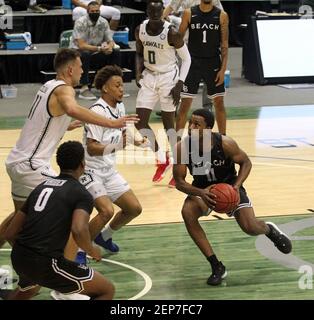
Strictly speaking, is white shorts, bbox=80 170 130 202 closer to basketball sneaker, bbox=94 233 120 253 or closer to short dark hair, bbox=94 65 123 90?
basketball sneaker, bbox=94 233 120 253

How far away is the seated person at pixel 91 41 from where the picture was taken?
17.0 meters

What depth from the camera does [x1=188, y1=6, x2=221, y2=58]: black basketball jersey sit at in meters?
13.0

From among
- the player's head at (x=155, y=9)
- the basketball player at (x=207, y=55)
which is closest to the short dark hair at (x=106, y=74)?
the player's head at (x=155, y=9)

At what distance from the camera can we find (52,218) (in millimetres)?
6574

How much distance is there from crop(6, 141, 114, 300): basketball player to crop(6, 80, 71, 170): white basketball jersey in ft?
3.60

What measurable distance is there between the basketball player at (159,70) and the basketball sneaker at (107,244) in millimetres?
2731

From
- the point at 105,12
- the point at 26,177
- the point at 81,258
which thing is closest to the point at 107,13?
the point at 105,12

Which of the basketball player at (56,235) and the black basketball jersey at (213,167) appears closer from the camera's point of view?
the basketball player at (56,235)

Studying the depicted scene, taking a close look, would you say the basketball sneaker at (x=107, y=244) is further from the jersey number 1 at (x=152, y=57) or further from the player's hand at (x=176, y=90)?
the jersey number 1 at (x=152, y=57)

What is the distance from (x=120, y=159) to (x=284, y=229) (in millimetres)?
3689

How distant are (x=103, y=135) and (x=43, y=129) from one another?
1.05m

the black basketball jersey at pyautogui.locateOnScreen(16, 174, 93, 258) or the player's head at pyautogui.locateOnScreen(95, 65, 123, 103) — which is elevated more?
the player's head at pyautogui.locateOnScreen(95, 65, 123, 103)

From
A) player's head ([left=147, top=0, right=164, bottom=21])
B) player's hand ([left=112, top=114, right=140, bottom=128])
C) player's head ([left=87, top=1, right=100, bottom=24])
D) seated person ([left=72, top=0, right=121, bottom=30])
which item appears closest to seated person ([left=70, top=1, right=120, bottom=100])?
player's head ([left=87, top=1, right=100, bottom=24])

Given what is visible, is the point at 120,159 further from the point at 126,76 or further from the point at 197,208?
the point at 126,76
